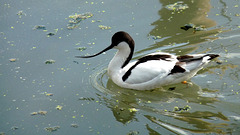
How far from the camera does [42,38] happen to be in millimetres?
8430

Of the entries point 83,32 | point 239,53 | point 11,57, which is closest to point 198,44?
point 239,53

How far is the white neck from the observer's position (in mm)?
7113

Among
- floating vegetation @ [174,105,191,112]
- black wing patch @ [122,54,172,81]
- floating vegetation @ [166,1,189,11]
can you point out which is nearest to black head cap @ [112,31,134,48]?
black wing patch @ [122,54,172,81]

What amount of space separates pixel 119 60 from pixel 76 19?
7.57 ft

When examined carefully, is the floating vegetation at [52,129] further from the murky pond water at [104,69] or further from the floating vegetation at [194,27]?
the floating vegetation at [194,27]

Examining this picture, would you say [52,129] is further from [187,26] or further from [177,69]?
[187,26]

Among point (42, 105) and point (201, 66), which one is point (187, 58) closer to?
point (201, 66)

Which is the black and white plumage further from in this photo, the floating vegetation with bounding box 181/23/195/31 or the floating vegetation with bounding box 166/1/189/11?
the floating vegetation with bounding box 166/1/189/11

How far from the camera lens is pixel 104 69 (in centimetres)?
753

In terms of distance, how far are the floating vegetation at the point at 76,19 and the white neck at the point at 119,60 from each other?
6.50 ft

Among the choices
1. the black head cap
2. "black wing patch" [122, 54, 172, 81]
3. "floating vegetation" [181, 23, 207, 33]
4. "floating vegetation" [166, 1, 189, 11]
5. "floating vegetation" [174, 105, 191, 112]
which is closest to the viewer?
"floating vegetation" [174, 105, 191, 112]

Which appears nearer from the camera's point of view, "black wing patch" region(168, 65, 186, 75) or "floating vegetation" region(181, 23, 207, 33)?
"black wing patch" region(168, 65, 186, 75)

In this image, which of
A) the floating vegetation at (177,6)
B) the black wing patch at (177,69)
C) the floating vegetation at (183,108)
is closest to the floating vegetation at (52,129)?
the floating vegetation at (183,108)

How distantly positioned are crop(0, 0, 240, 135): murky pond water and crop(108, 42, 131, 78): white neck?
0.26 meters
